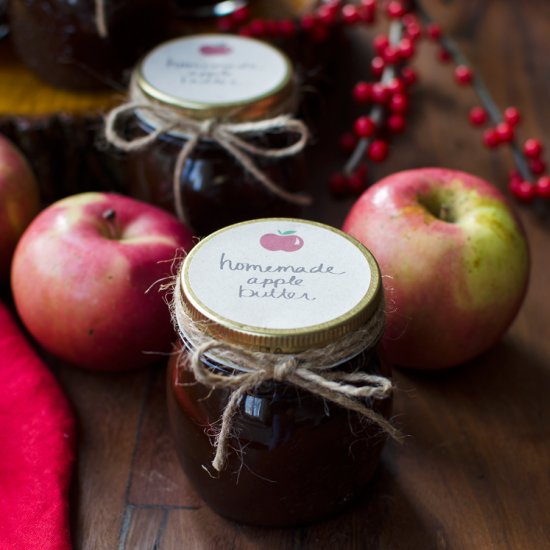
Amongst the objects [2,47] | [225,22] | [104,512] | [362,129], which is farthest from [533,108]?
[104,512]

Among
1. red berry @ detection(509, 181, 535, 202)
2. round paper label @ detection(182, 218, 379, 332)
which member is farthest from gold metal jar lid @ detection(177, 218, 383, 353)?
red berry @ detection(509, 181, 535, 202)

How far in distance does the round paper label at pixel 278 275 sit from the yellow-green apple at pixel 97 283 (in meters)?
0.11

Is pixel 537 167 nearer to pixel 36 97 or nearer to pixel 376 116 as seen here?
pixel 376 116

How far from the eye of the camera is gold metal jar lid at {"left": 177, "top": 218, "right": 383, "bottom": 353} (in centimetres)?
51

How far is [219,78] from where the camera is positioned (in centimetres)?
78

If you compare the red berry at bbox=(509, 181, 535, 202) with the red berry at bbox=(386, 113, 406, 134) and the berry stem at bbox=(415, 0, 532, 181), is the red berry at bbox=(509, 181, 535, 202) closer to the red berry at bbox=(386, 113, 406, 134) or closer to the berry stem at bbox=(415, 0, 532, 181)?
the berry stem at bbox=(415, 0, 532, 181)

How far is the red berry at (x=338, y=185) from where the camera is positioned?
947 millimetres

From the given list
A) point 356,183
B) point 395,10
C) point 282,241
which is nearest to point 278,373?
point 282,241

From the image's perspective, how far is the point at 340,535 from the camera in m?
0.60

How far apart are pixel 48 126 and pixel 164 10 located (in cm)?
18

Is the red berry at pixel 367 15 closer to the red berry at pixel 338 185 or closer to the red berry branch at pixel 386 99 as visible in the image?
the red berry branch at pixel 386 99

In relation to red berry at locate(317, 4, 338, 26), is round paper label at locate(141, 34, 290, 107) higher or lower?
higher

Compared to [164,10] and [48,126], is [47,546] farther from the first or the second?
[164,10]

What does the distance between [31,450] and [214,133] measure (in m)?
0.31
